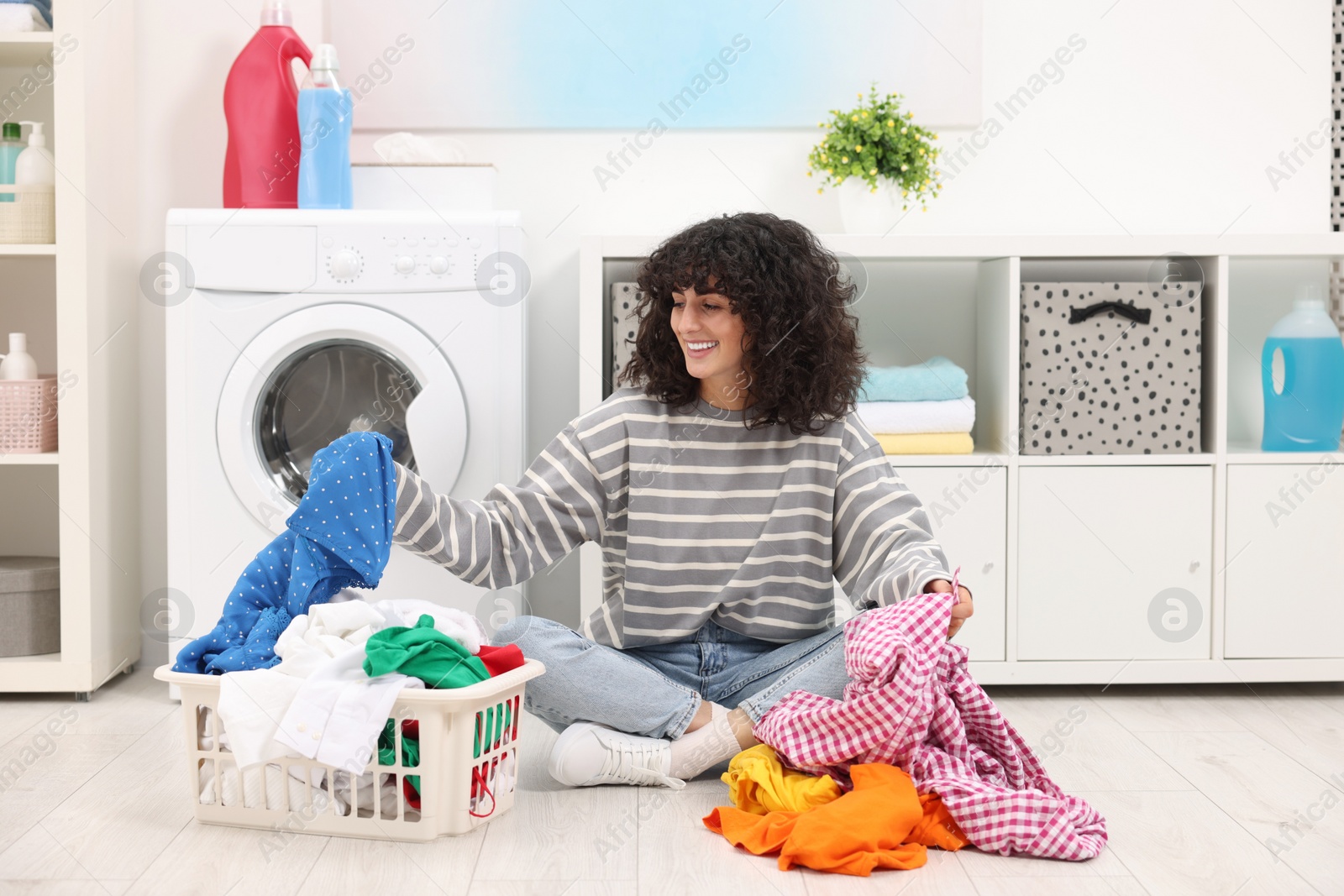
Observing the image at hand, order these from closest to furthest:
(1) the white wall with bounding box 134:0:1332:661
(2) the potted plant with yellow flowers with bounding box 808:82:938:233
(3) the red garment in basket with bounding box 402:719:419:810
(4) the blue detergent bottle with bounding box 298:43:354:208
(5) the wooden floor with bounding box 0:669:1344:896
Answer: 1. (5) the wooden floor with bounding box 0:669:1344:896
2. (3) the red garment in basket with bounding box 402:719:419:810
3. (4) the blue detergent bottle with bounding box 298:43:354:208
4. (2) the potted plant with yellow flowers with bounding box 808:82:938:233
5. (1) the white wall with bounding box 134:0:1332:661

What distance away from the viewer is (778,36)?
2424 millimetres

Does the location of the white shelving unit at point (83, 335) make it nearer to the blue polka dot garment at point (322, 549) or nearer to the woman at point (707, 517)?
the blue polka dot garment at point (322, 549)

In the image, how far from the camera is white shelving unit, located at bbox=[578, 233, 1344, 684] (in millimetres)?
2119

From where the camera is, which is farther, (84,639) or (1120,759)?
(84,639)

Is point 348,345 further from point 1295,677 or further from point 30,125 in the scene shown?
point 1295,677

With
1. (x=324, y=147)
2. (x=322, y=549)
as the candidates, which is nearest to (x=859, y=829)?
(x=322, y=549)

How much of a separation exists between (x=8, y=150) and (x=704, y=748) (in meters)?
1.67

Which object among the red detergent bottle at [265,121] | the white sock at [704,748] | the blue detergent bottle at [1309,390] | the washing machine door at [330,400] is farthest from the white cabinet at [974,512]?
the red detergent bottle at [265,121]

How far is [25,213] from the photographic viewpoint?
2078 mm

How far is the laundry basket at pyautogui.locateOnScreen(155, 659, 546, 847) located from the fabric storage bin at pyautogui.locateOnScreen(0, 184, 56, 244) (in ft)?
3.44

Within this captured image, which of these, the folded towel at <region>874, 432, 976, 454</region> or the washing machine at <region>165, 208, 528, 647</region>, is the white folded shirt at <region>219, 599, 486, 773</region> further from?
the folded towel at <region>874, 432, 976, 454</region>

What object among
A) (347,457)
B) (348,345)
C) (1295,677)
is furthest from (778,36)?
(1295,677)

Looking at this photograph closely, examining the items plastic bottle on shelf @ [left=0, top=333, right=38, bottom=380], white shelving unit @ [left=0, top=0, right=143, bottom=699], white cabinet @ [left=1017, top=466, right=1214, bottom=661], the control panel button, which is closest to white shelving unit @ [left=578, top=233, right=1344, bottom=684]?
white cabinet @ [left=1017, top=466, right=1214, bottom=661]

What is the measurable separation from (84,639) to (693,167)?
1487 millimetres
